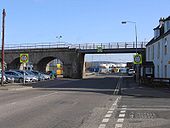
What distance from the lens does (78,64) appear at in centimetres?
7575

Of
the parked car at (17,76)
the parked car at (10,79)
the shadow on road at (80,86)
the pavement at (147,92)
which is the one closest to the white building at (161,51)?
the shadow on road at (80,86)

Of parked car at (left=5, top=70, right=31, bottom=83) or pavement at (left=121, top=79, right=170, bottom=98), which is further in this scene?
parked car at (left=5, top=70, right=31, bottom=83)

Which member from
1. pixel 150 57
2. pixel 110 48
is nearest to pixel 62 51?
pixel 110 48

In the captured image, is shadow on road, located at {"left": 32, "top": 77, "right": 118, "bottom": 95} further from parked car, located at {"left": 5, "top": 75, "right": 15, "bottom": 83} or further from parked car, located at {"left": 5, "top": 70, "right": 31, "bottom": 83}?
parked car, located at {"left": 5, "top": 75, "right": 15, "bottom": 83}

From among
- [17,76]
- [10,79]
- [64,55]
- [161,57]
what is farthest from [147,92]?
[64,55]

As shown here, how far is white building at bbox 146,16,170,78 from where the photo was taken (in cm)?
4316

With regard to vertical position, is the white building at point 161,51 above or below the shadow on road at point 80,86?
above

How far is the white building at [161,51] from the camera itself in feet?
142

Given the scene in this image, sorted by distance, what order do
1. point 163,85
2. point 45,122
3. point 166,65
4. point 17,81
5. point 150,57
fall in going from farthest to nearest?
point 150,57
point 17,81
point 166,65
point 163,85
point 45,122

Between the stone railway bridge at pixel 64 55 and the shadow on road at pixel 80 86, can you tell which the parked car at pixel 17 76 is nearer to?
the shadow on road at pixel 80 86

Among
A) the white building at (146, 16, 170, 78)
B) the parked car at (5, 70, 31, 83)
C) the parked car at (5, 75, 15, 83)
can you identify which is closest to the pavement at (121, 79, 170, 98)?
the white building at (146, 16, 170, 78)

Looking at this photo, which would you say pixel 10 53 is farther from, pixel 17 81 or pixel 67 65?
pixel 17 81

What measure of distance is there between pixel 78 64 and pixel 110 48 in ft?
26.6

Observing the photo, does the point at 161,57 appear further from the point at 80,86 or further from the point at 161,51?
the point at 80,86
